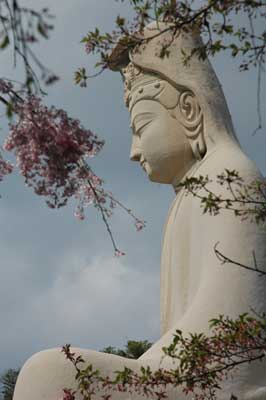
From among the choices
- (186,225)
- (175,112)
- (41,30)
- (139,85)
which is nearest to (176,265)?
(186,225)

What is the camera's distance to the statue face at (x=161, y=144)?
655cm

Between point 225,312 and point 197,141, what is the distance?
168cm

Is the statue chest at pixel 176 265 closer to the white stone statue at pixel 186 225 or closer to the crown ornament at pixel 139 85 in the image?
the white stone statue at pixel 186 225

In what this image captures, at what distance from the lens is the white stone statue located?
202 inches

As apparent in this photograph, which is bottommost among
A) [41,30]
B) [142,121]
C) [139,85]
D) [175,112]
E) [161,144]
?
[41,30]

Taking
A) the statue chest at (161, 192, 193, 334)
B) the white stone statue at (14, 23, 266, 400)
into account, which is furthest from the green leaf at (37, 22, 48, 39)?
the statue chest at (161, 192, 193, 334)

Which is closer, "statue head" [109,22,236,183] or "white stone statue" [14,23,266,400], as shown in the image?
"white stone statue" [14,23,266,400]

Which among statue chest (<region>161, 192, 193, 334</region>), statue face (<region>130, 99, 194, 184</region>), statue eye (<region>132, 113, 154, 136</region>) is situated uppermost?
statue eye (<region>132, 113, 154, 136</region>)

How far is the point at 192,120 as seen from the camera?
6555 millimetres

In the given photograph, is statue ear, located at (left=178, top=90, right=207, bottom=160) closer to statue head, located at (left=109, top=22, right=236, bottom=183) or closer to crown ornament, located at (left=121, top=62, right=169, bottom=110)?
statue head, located at (left=109, top=22, right=236, bottom=183)

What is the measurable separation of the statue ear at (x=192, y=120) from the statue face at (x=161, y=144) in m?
0.05

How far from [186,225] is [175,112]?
963 millimetres

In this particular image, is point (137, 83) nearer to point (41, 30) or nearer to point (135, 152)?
point (135, 152)

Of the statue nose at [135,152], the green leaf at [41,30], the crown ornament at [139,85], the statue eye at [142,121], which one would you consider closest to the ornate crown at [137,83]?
the crown ornament at [139,85]
